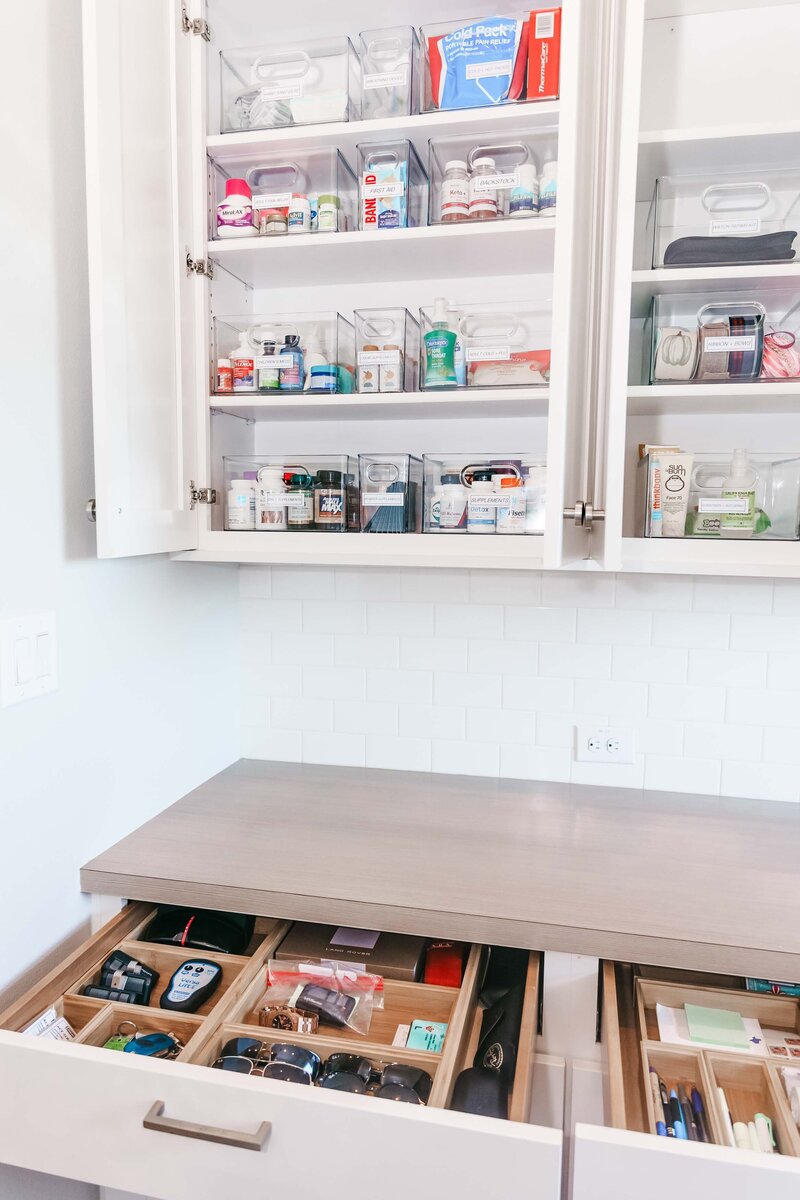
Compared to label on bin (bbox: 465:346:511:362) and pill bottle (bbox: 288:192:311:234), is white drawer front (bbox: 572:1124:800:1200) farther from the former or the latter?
pill bottle (bbox: 288:192:311:234)

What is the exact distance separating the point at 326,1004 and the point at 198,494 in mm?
940

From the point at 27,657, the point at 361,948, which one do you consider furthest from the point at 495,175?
the point at 361,948

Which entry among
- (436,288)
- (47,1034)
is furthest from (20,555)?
(436,288)

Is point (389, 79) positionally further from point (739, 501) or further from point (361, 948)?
point (361, 948)

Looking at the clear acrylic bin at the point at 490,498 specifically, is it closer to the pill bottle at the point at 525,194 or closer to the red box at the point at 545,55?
the pill bottle at the point at 525,194

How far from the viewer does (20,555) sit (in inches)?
48.3

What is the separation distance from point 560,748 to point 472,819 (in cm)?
34

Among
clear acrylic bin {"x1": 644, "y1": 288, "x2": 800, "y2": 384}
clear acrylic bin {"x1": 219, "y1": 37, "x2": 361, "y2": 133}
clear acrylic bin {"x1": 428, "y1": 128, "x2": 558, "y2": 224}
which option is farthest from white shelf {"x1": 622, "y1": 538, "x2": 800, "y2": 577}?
clear acrylic bin {"x1": 219, "y1": 37, "x2": 361, "y2": 133}

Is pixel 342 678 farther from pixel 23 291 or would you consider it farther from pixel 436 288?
pixel 23 291

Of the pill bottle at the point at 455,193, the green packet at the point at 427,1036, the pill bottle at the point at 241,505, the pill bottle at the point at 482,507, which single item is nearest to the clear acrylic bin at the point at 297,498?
the pill bottle at the point at 241,505

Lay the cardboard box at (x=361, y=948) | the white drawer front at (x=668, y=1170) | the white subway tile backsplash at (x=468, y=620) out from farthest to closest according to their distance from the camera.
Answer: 1. the white subway tile backsplash at (x=468, y=620)
2. the cardboard box at (x=361, y=948)
3. the white drawer front at (x=668, y=1170)

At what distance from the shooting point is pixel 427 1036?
117 cm

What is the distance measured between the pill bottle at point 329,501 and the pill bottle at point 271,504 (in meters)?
0.07

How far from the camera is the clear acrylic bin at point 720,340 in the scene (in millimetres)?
1454
